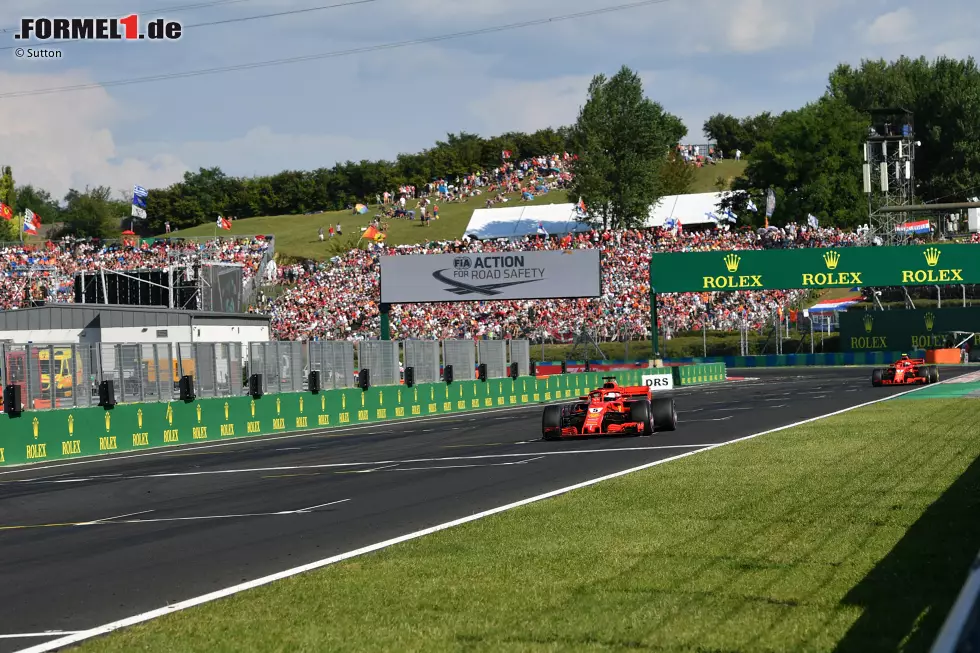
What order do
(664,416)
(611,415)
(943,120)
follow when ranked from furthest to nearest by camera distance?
(943,120) < (664,416) < (611,415)

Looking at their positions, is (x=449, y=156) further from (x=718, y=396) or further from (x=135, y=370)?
Answer: (x=135, y=370)

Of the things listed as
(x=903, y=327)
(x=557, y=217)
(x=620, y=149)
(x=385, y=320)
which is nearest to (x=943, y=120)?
(x=620, y=149)

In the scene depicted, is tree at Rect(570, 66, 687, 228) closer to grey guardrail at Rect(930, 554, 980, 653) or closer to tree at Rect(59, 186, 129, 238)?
tree at Rect(59, 186, 129, 238)

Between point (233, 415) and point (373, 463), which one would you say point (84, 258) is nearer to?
point (233, 415)

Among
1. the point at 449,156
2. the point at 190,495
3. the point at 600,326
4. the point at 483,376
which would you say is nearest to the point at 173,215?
the point at 449,156

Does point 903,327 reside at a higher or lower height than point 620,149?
lower

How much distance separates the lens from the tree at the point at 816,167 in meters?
104

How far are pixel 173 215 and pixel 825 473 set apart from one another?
158m

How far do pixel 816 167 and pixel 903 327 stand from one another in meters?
40.2

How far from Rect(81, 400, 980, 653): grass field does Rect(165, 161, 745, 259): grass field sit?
9597 centimetres

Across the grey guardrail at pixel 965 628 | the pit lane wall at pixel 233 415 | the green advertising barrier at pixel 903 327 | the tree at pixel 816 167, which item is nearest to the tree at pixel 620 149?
the tree at pixel 816 167

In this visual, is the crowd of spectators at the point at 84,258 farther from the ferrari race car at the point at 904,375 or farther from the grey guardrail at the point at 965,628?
the grey guardrail at the point at 965,628

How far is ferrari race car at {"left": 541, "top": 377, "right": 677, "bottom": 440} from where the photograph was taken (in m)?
24.2

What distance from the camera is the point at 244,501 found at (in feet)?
51.1
